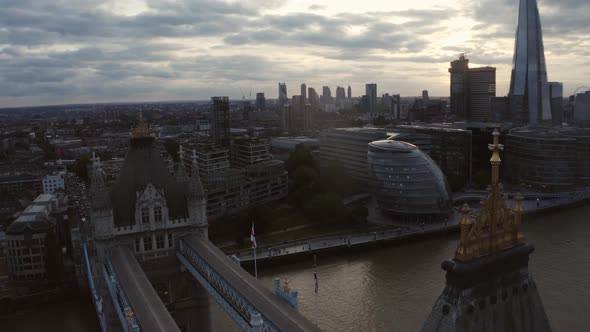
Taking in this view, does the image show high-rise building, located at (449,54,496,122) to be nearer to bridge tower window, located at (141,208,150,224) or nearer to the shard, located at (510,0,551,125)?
the shard, located at (510,0,551,125)

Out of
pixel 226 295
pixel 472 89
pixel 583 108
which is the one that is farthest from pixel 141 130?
pixel 583 108

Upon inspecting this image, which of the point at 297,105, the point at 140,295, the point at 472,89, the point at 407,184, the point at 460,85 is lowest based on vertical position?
the point at 407,184

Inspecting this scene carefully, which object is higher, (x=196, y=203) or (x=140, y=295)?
(x=196, y=203)

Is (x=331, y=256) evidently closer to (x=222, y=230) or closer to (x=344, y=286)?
(x=344, y=286)

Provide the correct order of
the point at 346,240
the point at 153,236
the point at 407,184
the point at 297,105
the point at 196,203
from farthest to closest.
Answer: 1. the point at 297,105
2. the point at 407,184
3. the point at 346,240
4. the point at 196,203
5. the point at 153,236

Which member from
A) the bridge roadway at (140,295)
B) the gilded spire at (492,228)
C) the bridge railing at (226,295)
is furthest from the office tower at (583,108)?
the gilded spire at (492,228)

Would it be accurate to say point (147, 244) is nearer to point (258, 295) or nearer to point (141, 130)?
point (141, 130)

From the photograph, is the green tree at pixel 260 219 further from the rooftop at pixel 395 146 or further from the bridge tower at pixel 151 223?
the bridge tower at pixel 151 223

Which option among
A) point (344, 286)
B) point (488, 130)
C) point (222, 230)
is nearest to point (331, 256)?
point (344, 286)
